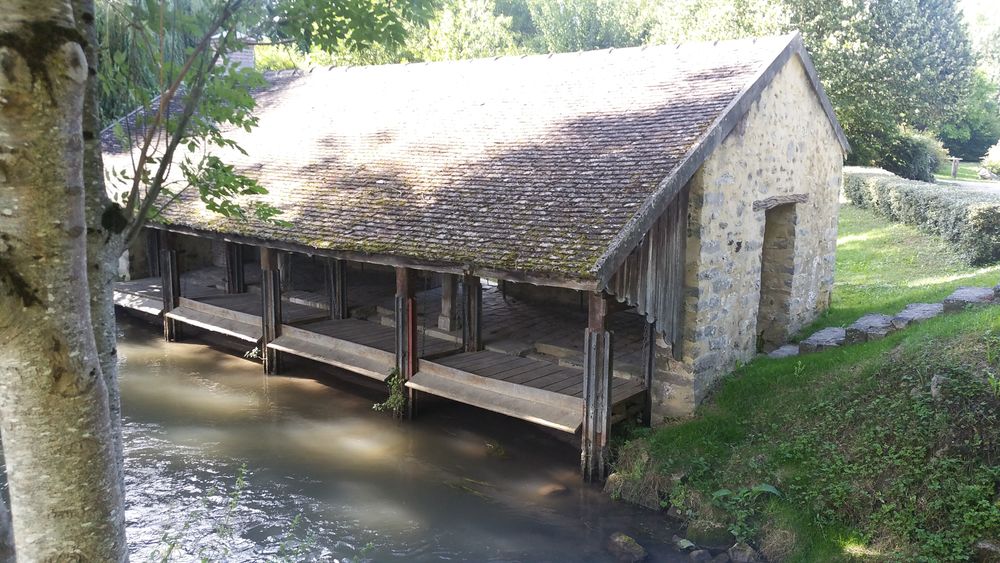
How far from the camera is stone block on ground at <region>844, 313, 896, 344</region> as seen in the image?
970 centimetres

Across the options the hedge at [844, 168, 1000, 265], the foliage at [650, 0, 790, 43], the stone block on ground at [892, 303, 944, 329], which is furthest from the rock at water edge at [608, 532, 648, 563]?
the foliage at [650, 0, 790, 43]

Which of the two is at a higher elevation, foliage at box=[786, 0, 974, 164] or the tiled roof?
foliage at box=[786, 0, 974, 164]

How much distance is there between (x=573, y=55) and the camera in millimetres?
12703

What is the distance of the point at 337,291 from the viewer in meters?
12.7

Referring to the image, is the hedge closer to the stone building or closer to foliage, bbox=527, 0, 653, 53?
the stone building

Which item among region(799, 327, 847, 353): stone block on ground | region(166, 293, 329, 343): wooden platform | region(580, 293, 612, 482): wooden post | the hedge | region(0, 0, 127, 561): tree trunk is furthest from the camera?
the hedge

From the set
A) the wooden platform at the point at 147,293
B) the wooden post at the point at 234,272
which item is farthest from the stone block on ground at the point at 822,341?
the wooden platform at the point at 147,293

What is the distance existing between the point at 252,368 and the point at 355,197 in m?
3.83

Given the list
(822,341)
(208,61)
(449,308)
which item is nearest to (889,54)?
(822,341)

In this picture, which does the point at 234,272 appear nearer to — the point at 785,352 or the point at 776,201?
the point at 776,201

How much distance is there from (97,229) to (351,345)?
7431 millimetres

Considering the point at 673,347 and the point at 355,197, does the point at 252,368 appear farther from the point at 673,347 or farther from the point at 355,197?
the point at 673,347

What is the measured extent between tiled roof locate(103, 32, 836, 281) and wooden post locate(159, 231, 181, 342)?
1216 millimetres

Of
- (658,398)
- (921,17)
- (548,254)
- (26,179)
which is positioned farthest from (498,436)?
(921,17)
